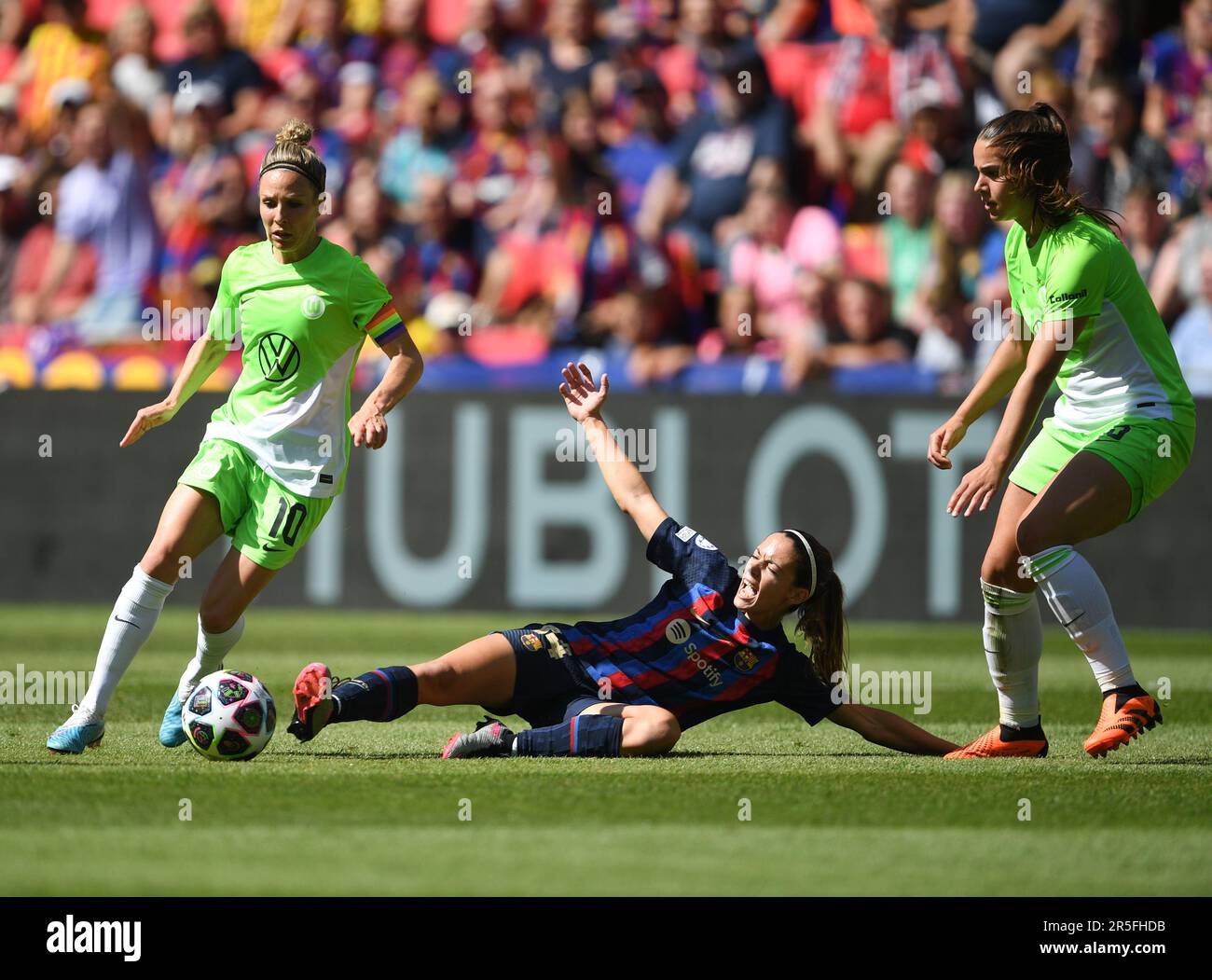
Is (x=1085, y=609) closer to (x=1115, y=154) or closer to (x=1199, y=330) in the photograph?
(x=1199, y=330)

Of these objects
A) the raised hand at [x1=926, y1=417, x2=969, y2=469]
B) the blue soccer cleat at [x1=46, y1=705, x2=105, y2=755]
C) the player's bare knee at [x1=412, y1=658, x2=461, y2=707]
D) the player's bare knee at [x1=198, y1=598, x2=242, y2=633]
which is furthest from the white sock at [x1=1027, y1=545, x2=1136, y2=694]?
the blue soccer cleat at [x1=46, y1=705, x2=105, y2=755]

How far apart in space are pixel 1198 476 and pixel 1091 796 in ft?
21.4

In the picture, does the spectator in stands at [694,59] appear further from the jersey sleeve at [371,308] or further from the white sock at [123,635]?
the white sock at [123,635]

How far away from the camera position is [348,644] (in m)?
10.4

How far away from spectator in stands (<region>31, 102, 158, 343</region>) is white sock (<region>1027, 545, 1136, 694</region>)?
9.67m

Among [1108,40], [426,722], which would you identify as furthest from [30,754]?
[1108,40]

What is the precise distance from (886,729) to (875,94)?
883 cm

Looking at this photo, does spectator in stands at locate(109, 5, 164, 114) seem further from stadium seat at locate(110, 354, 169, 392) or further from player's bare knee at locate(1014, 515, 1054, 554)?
player's bare knee at locate(1014, 515, 1054, 554)

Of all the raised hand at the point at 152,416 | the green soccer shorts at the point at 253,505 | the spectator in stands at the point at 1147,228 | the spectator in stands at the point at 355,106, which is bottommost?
the green soccer shorts at the point at 253,505

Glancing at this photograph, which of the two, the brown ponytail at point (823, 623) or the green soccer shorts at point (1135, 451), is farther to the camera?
the brown ponytail at point (823, 623)

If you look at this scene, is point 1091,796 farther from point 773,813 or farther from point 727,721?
point 727,721

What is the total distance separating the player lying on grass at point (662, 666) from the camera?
20.3 feet

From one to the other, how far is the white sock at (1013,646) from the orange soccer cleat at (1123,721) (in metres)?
0.28

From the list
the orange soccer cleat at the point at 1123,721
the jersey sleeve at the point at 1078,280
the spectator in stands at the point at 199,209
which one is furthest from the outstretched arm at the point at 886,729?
the spectator in stands at the point at 199,209
